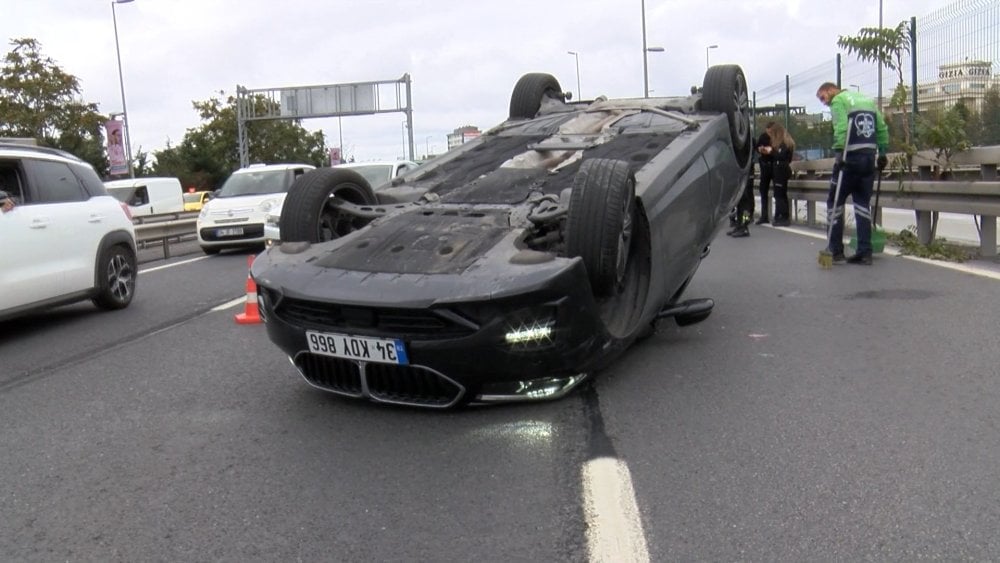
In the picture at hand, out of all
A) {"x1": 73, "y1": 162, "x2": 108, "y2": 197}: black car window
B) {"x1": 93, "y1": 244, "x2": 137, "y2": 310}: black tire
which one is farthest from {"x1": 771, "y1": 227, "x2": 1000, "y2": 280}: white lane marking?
{"x1": 73, "y1": 162, "x2": 108, "y2": 197}: black car window

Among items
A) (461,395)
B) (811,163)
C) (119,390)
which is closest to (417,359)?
(461,395)

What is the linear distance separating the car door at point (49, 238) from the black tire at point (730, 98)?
222 inches

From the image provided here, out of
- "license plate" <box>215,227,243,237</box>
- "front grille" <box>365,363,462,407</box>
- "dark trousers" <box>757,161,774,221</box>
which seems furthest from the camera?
"dark trousers" <box>757,161,774,221</box>

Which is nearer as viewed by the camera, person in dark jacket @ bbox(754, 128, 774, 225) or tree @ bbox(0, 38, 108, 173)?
person in dark jacket @ bbox(754, 128, 774, 225)

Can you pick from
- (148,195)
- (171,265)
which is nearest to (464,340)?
(171,265)

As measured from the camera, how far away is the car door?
24.8 feet

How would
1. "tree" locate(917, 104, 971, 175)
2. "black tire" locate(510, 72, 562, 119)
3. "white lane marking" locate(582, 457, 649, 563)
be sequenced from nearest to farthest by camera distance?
"white lane marking" locate(582, 457, 649, 563), "black tire" locate(510, 72, 562, 119), "tree" locate(917, 104, 971, 175)

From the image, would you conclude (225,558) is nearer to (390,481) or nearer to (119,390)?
(390,481)

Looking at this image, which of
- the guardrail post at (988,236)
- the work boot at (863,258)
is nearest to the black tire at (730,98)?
the work boot at (863,258)

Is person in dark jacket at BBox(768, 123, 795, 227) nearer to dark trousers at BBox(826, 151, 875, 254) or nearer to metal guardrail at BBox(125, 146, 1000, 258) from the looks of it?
metal guardrail at BBox(125, 146, 1000, 258)

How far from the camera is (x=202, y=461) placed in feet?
13.8

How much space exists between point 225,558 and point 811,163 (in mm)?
13655

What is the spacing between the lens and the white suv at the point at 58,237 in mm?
7598

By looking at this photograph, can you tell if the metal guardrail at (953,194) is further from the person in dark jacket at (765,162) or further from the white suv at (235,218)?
the white suv at (235,218)
